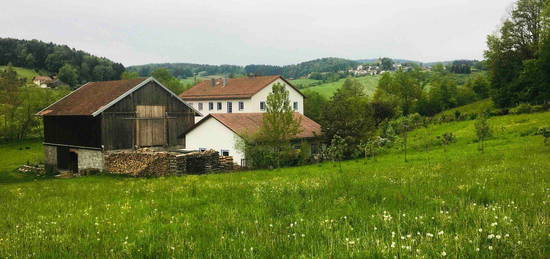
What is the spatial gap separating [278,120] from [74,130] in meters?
22.8

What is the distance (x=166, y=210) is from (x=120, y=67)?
186 metres

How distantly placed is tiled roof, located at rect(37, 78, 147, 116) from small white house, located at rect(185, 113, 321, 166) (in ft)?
27.0

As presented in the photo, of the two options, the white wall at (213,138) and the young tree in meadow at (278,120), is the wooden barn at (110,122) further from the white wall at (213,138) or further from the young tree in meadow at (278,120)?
the young tree in meadow at (278,120)

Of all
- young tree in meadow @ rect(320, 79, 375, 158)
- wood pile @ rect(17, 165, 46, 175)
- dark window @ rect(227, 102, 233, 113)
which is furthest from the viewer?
dark window @ rect(227, 102, 233, 113)

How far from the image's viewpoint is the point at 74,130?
4534 cm

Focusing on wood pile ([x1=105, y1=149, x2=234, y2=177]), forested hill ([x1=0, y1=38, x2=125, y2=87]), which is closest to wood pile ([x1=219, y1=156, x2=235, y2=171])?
wood pile ([x1=105, y1=149, x2=234, y2=177])

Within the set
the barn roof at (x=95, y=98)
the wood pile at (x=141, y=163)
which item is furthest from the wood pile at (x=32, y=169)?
the wood pile at (x=141, y=163)

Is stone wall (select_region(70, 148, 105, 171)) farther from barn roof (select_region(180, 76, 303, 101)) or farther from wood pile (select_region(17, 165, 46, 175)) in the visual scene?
barn roof (select_region(180, 76, 303, 101))

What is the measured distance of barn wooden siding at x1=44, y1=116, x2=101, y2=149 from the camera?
139ft

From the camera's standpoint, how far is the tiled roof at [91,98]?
4306 centimetres

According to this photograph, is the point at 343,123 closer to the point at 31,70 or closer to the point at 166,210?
the point at 166,210

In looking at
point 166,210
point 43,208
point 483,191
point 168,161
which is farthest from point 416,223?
point 168,161

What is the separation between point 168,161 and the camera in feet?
119

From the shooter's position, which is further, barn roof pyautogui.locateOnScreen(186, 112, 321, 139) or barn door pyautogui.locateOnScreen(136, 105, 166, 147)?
barn door pyautogui.locateOnScreen(136, 105, 166, 147)
